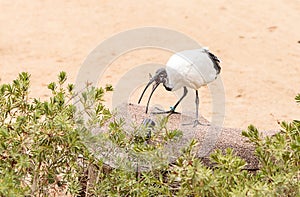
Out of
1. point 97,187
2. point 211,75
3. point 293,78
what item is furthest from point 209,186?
point 293,78

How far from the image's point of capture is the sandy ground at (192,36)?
5.49m

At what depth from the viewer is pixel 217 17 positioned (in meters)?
6.82

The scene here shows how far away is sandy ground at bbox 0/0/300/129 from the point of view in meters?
5.49

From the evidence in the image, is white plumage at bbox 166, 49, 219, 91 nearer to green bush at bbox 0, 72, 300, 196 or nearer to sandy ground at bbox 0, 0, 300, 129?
green bush at bbox 0, 72, 300, 196

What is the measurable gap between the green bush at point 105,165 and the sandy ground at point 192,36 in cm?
250

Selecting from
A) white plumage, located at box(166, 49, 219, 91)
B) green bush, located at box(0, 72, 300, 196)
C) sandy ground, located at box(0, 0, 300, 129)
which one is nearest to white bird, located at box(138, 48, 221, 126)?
white plumage, located at box(166, 49, 219, 91)

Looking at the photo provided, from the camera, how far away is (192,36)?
21.1 feet

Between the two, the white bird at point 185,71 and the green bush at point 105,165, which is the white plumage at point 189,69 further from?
the green bush at point 105,165

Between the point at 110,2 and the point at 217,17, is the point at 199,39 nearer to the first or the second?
the point at 217,17

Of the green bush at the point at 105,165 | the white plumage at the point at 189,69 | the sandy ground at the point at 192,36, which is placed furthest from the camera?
the sandy ground at the point at 192,36

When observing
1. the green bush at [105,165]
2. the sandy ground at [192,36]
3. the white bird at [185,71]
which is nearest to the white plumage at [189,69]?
the white bird at [185,71]

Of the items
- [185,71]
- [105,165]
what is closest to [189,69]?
[185,71]

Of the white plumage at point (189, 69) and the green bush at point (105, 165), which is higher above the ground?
the white plumage at point (189, 69)

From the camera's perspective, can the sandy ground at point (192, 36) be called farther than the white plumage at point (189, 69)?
Yes
